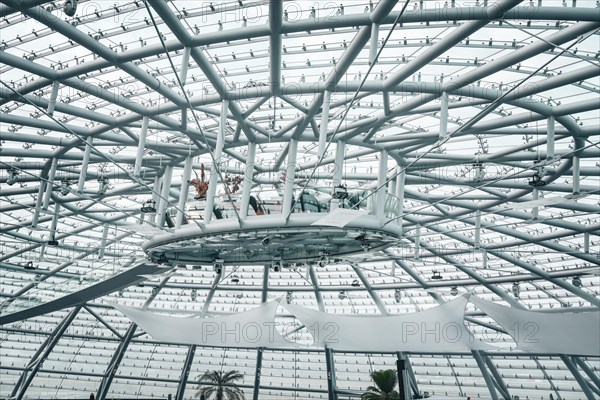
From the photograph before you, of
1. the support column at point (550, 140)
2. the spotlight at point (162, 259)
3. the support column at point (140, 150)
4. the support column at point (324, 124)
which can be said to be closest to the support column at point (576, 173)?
the support column at point (550, 140)

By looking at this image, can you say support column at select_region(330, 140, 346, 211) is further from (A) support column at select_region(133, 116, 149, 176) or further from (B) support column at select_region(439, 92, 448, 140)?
(A) support column at select_region(133, 116, 149, 176)

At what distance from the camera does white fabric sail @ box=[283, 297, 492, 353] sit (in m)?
39.0

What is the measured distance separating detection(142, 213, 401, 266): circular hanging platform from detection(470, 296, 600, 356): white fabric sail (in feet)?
34.5

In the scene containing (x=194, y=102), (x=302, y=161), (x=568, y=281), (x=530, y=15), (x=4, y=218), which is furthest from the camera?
(x=568, y=281)

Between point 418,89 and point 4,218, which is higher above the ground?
point 418,89

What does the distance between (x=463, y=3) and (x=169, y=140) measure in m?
20.3

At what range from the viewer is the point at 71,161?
120 feet

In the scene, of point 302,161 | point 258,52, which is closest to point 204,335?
point 302,161

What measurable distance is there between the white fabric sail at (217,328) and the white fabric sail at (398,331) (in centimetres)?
232

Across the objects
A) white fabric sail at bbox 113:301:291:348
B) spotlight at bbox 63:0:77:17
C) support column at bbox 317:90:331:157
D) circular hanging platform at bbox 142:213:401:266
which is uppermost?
spotlight at bbox 63:0:77:17

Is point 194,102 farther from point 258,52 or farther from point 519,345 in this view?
point 519,345

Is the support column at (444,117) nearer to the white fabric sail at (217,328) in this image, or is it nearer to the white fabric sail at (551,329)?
the white fabric sail at (551,329)

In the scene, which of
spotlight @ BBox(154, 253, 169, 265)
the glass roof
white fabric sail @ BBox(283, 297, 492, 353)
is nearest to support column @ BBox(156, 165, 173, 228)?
the glass roof

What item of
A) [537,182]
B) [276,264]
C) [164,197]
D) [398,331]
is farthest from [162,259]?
[537,182]
